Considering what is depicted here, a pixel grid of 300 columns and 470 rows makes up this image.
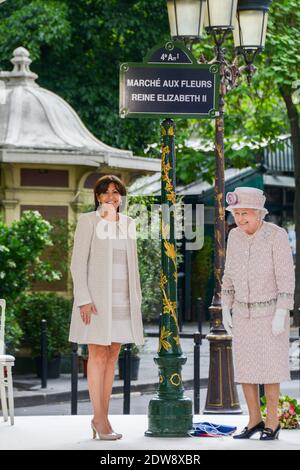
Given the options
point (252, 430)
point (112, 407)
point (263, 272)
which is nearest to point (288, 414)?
point (252, 430)

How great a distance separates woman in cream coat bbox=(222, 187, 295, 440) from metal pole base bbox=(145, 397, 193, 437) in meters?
0.58

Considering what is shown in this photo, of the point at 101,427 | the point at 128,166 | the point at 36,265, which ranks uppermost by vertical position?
the point at 128,166

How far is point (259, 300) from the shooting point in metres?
10.7

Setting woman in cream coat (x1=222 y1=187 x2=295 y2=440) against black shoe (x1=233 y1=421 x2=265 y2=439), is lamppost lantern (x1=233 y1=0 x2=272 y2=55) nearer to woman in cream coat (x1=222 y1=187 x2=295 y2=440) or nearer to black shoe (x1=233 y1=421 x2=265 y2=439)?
woman in cream coat (x1=222 y1=187 x2=295 y2=440)

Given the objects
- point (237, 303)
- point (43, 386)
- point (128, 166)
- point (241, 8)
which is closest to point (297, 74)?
point (128, 166)

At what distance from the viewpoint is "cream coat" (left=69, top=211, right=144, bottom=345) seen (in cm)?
1079

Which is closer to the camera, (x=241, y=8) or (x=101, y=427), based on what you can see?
(x=101, y=427)

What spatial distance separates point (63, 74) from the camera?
92.5 feet

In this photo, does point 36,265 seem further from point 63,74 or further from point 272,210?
point 272,210

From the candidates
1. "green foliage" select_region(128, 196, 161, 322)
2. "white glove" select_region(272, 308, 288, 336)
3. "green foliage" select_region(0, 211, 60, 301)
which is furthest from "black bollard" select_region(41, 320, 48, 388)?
"white glove" select_region(272, 308, 288, 336)

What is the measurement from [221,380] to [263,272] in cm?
453

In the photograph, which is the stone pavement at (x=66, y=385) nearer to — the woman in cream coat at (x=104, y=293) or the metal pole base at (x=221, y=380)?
the metal pole base at (x=221, y=380)

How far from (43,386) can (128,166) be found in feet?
13.8

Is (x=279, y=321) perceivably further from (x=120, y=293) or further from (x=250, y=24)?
(x=250, y=24)
